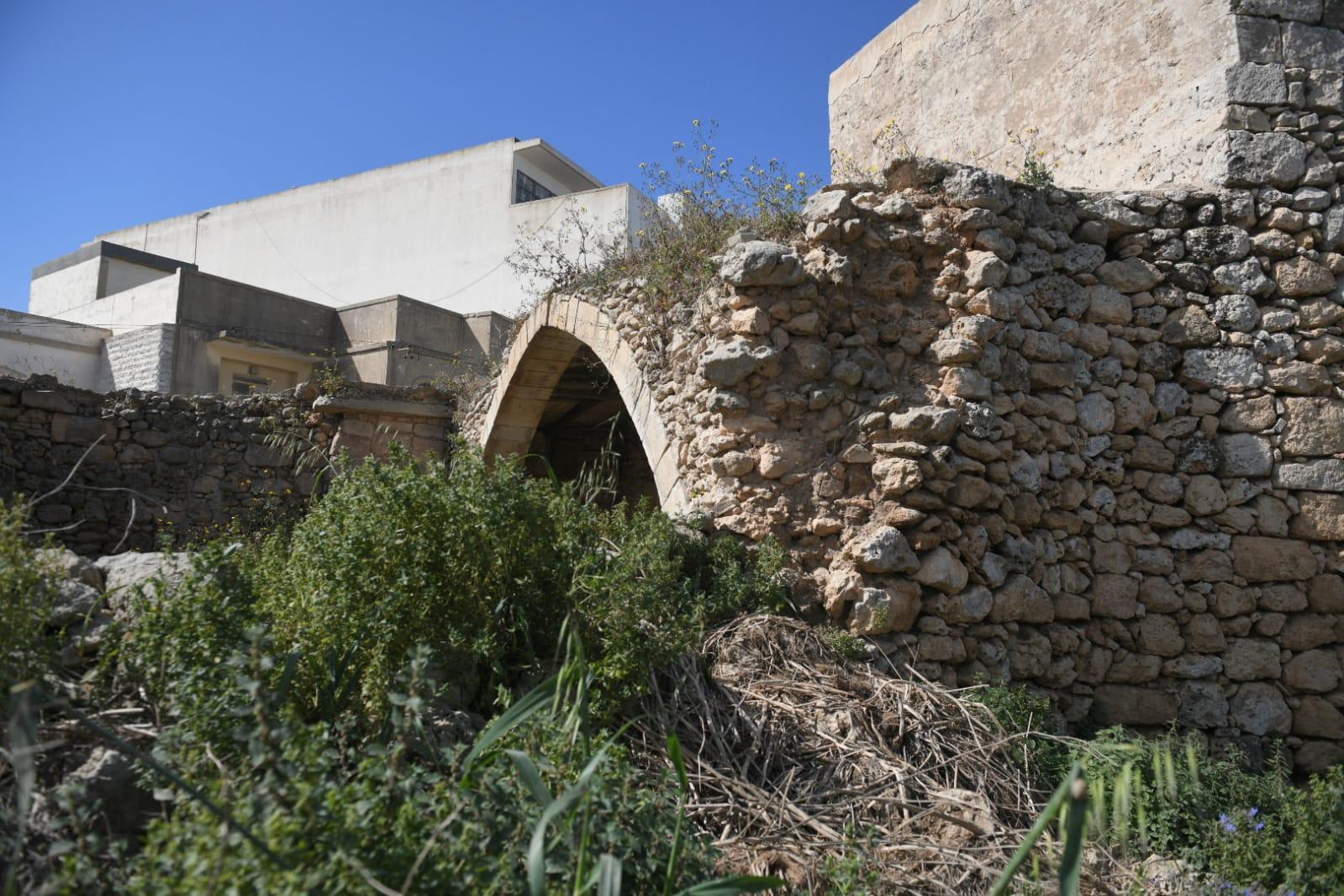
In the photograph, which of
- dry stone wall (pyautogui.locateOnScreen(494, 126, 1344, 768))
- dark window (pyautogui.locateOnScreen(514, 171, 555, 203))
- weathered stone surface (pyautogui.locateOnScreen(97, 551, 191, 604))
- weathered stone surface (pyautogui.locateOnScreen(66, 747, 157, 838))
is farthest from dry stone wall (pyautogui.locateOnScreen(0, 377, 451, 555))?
dark window (pyautogui.locateOnScreen(514, 171, 555, 203))

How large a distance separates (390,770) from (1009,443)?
3.50 metres

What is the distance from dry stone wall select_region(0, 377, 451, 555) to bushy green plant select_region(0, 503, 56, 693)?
195 inches

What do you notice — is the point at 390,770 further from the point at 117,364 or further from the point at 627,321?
the point at 117,364

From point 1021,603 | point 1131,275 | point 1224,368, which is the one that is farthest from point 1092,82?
point 1021,603

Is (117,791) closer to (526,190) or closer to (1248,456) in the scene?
(1248,456)

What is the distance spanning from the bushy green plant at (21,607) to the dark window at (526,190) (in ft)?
44.1

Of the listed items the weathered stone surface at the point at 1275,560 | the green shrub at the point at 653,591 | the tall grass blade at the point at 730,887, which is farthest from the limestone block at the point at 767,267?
the tall grass blade at the point at 730,887

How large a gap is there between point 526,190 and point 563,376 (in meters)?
8.56

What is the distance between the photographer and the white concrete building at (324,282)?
13.6m

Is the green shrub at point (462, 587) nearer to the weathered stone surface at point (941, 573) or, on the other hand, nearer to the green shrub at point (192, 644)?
the green shrub at point (192, 644)

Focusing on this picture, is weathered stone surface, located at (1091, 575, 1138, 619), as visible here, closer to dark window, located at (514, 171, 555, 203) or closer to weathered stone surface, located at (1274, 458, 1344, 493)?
weathered stone surface, located at (1274, 458, 1344, 493)

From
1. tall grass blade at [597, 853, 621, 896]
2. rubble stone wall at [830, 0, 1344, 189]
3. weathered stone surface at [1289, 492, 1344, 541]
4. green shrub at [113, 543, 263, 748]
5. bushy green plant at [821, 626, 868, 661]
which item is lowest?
tall grass blade at [597, 853, 621, 896]

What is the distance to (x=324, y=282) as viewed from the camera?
57.8 feet

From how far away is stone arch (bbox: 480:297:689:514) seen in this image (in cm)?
541
